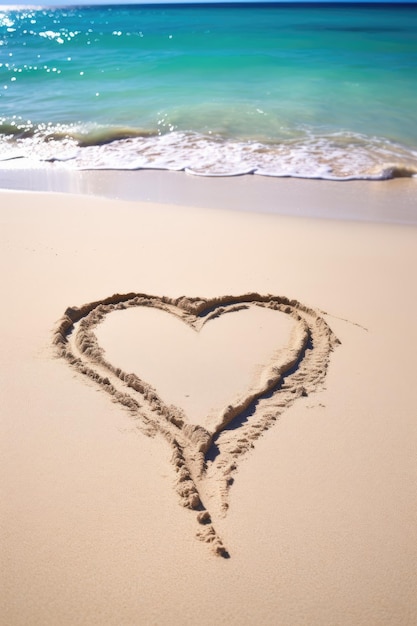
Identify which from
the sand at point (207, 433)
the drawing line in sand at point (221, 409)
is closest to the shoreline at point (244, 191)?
the sand at point (207, 433)

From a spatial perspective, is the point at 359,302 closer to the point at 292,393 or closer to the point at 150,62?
the point at 292,393

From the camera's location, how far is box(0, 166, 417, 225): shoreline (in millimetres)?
4375

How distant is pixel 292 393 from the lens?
226 cm

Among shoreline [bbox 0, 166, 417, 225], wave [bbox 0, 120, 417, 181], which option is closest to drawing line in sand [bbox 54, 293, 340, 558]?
shoreline [bbox 0, 166, 417, 225]

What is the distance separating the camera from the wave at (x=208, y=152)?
5477 millimetres

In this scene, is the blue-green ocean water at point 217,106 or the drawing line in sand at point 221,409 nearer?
the drawing line in sand at point 221,409

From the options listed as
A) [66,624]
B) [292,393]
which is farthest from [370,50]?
[66,624]

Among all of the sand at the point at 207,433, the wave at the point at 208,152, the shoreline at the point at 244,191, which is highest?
the wave at the point at 208,152

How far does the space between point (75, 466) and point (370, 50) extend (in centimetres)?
1488

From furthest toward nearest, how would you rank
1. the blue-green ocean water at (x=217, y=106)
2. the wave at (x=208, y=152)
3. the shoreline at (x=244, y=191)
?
the blue-green ocean water at (x=217, y=106), the wave at (x=208, y=152), the shoreline at (x=244, y=191)

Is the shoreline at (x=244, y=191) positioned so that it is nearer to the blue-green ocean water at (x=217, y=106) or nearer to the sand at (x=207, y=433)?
the blue-green ocean water at (x=217, y=106)

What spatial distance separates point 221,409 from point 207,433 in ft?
0.54

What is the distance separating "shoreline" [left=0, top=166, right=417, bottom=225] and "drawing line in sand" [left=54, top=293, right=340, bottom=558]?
169cm

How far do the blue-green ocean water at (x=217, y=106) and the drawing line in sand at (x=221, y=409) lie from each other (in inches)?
114
